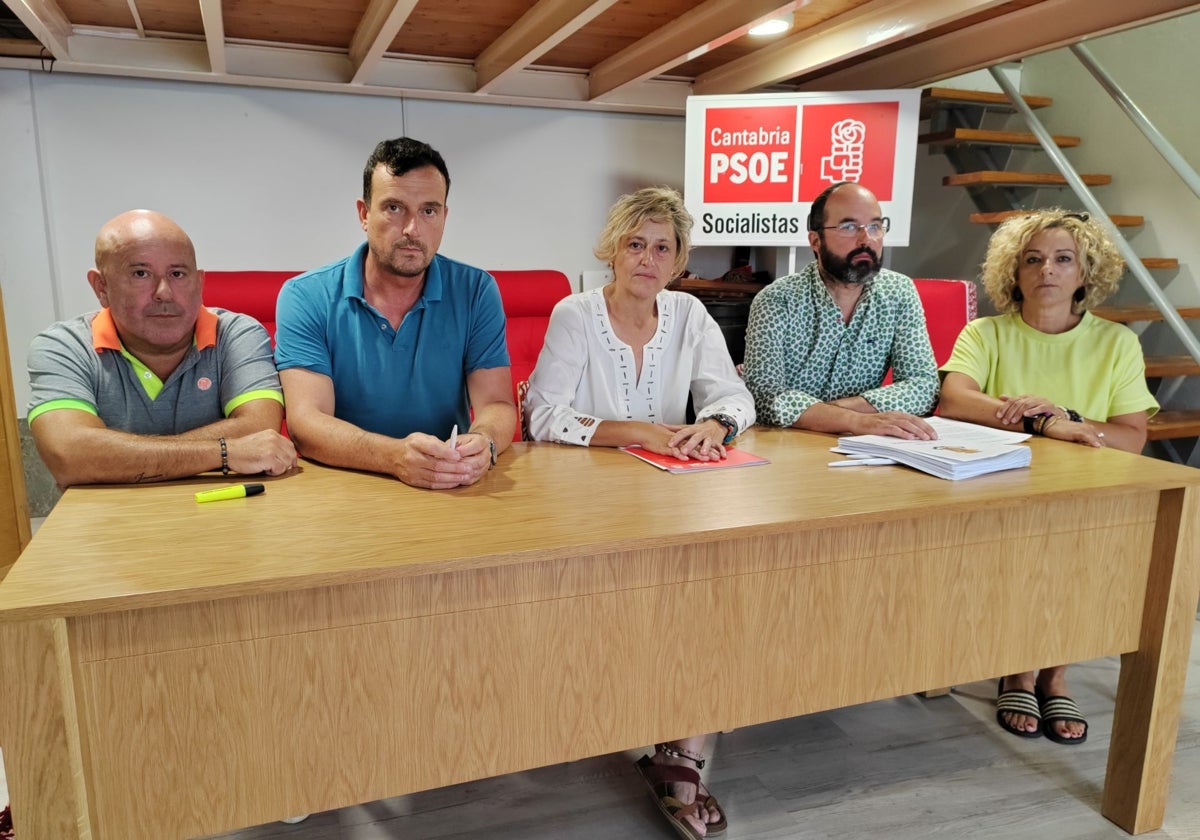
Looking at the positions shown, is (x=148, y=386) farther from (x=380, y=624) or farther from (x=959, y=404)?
(x=959, y=404)

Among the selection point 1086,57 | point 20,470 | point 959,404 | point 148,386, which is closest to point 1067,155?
point 1086,57

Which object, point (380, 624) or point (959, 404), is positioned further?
point (959, 404)

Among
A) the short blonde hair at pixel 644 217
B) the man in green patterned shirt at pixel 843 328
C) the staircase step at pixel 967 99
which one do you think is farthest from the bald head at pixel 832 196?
the staircase step at pixel 967 99

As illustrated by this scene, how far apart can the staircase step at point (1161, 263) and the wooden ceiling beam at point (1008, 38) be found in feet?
3.31

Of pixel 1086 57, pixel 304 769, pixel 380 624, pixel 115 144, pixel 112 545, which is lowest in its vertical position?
pixel 304 769

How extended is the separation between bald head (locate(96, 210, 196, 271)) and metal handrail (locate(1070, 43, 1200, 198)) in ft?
10.9

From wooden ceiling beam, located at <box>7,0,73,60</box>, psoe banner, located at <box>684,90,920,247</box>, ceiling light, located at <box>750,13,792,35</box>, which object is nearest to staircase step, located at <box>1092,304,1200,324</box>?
psoe banner, located at <box>684,90,920,247</box>

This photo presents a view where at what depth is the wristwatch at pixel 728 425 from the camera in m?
1.81

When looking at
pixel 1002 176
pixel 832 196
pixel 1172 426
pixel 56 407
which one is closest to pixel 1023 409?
pixel 832 196

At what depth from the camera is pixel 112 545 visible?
1.14 m

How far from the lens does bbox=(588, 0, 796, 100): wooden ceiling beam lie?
286 cm

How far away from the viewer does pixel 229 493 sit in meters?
1.35

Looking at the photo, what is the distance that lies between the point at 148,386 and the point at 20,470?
167cm

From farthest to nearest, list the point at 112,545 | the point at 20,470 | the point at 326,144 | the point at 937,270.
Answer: the point at 937,270, the point at 326,144, the point at 20,470, the point at 112,545
